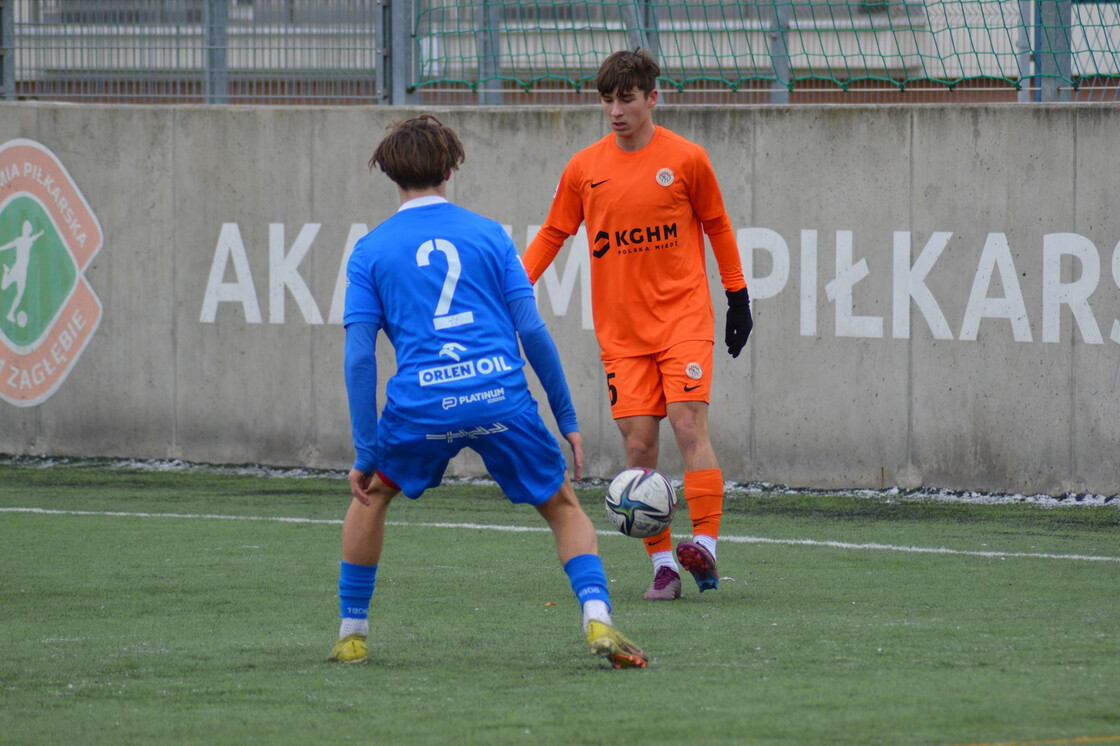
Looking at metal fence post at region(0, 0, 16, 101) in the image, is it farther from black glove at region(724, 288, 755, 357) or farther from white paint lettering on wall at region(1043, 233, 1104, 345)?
white paint lettering on wall at region(1043, 233, 1104, 345)

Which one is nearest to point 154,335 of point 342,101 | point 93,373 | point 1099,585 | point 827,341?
point 93,373

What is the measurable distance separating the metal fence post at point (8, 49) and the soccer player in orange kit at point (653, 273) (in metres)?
6.35

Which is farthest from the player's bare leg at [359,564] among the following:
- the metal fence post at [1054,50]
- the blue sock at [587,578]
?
the metal fence post at [1054,50]

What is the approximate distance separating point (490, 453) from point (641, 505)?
1.45m

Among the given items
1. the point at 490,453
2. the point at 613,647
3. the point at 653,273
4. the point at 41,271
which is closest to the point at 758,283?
the point at 653,273

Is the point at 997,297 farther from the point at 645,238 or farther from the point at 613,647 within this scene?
the point at 613,647

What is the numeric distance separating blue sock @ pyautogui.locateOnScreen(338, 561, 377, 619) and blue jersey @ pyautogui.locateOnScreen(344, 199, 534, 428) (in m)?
0.53

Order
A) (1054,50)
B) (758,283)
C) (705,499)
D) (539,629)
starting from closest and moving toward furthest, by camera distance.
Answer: (539,629)
(705,499)
(1054,50)
(758,283)

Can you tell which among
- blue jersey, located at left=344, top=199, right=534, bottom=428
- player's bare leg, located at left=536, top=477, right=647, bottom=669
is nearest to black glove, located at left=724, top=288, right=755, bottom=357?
player's bare leg, located at left=536, top=477, right=647, bottom=669

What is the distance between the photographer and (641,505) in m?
5.84

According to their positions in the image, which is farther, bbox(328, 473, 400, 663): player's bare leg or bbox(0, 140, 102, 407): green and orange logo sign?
bbox(0, 140, 102, 407): green and orange logo sign

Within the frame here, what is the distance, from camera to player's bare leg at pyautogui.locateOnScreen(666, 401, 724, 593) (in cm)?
603

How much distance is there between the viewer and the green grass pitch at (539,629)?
385cm

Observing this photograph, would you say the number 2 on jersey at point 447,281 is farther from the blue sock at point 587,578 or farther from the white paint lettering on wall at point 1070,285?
the white paint lettering on wall at point 1070,285
